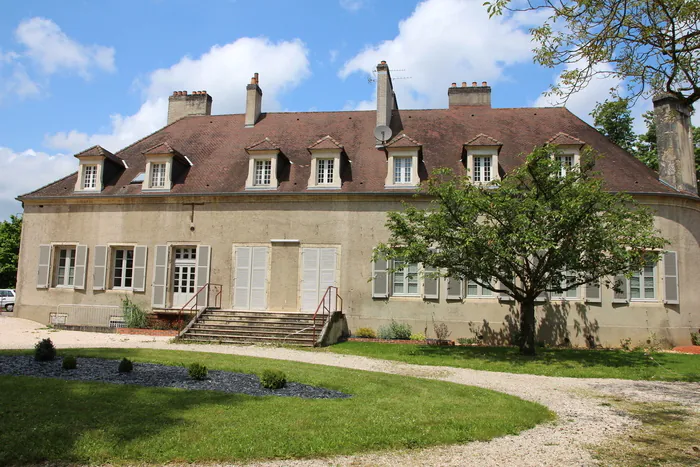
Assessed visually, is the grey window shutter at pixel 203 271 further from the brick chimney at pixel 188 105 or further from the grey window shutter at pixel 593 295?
the grey window shutter at pixel 593 295

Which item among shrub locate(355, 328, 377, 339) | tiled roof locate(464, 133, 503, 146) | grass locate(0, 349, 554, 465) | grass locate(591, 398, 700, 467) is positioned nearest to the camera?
grass locate(0, 349, 554, 465)

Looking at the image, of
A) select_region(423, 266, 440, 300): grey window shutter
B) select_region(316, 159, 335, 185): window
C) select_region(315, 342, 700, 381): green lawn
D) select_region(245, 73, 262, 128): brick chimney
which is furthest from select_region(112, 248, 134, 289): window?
select_region(423, 266, 440, 300): grey window shutter

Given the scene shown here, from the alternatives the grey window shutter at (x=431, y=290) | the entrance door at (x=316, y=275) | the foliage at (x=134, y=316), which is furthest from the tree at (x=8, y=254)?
the grey window shutter at (x=431, y=290)

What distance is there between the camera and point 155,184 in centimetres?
1898

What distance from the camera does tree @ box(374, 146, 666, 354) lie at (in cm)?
1202

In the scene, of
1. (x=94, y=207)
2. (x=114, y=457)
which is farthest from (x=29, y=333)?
(x=114, y=457)

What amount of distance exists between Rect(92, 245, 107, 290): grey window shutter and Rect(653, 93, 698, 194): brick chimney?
19.7 meters

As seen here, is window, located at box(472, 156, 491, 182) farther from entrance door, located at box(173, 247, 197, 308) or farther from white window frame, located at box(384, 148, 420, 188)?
entrance door, located at box(173, 247, 197, 308)

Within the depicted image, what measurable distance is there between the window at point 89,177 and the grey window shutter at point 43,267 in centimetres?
267

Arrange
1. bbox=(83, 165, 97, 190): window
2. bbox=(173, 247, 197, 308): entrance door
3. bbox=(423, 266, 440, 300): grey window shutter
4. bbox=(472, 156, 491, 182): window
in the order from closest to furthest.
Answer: bbox=(423, 266, 440, 300): grey window shutter < bbox=(472, 156, 491, 182): window < bbox=(173, 247, 197, 308): entrance door < bbox=(83, 165, 97, 190): window

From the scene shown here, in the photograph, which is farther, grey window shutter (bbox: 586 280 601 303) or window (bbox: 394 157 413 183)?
window (bbox: 394 157 413 183)

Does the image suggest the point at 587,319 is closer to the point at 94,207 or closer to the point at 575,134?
the point at 575,134

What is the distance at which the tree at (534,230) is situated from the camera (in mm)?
12023

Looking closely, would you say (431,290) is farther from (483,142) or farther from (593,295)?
(483,142)
